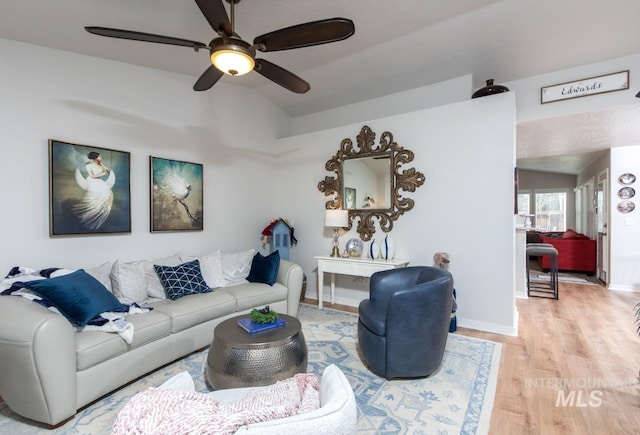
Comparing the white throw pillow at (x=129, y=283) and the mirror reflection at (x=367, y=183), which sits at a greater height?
the mirror reflection at (x=367, y=183)

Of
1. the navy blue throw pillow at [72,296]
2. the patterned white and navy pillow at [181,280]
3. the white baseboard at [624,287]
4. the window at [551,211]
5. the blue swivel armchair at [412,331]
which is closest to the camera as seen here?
the navy blue throw pillow at [72,296]

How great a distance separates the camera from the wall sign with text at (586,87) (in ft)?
11.2

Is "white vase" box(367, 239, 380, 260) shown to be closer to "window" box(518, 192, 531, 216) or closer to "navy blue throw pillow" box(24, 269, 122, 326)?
"navy blue throw pillow" box(24, 269, 122, 326)

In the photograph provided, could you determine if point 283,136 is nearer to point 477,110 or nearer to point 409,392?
point 477,110

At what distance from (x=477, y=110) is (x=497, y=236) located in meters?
1.42

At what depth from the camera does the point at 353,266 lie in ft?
13.3

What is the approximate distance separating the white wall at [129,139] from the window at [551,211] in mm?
9547

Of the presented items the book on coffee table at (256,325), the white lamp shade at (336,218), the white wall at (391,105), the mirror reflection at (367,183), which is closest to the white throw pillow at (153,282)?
the book on coffee table at (256,325)

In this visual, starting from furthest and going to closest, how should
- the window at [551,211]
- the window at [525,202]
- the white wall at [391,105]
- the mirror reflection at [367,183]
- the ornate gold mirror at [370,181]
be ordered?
the window at [525,202] < the window at [551,211] < the mirror reflection at [367,183] < the ornate gold mirror at [370,181] < the white wall at [391,105]

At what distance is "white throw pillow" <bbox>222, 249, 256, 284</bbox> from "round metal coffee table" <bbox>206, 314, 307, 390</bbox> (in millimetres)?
1591

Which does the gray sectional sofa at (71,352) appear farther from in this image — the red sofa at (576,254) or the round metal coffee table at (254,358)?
the red sofa at (576,254)

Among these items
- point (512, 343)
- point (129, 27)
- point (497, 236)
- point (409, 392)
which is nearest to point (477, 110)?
point (497, 236)

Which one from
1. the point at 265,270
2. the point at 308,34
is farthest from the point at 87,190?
the point at 308,34

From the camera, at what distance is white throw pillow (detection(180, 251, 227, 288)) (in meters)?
3.63
